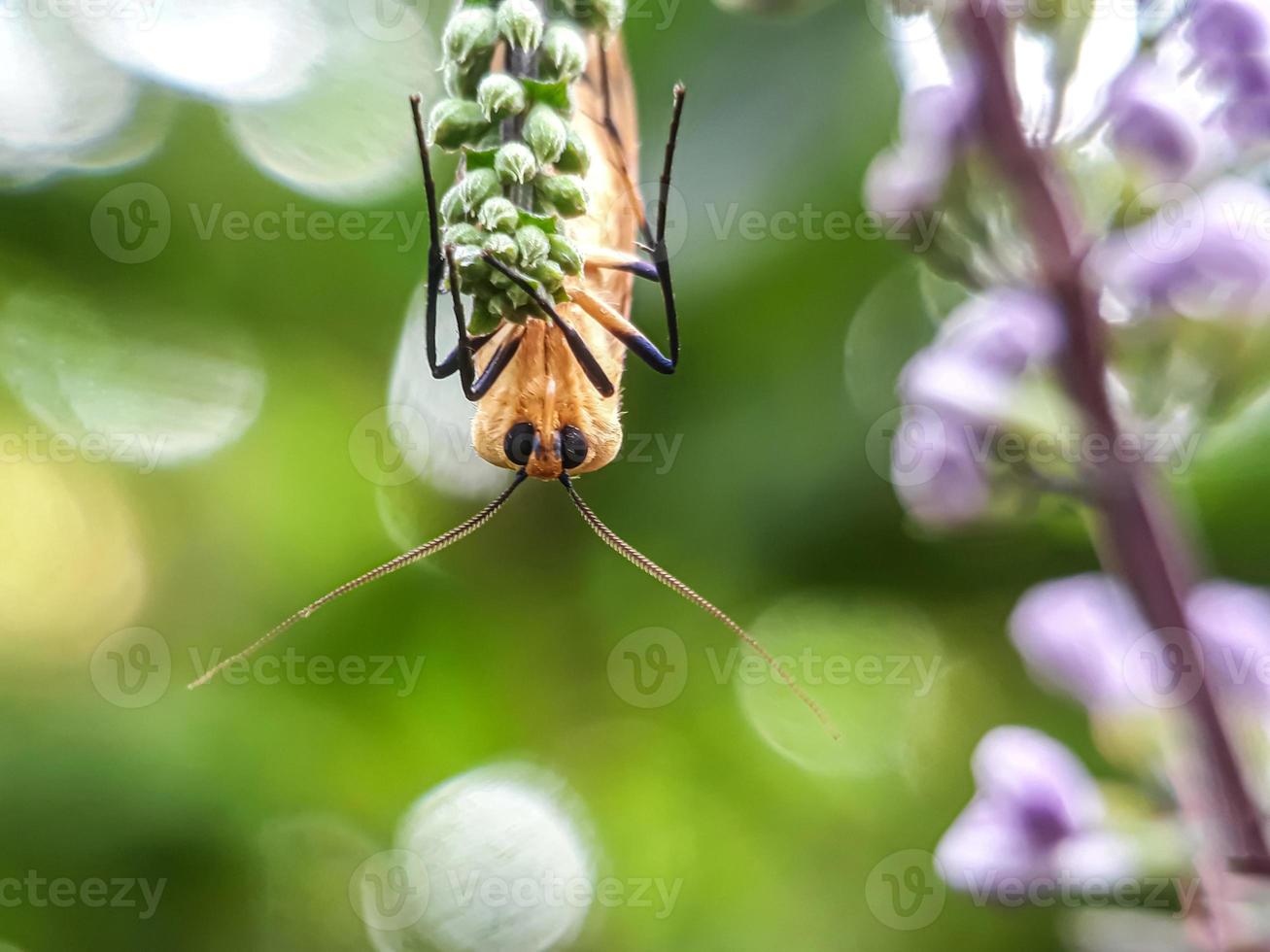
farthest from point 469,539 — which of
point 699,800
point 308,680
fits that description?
Result: point 699,800

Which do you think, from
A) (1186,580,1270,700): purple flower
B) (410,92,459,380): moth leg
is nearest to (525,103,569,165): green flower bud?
(410,92,459,380): moth leg

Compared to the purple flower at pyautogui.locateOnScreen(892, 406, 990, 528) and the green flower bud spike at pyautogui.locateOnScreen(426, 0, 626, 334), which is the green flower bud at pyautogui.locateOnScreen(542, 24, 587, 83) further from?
the purple flower at pyautogui.locateOnScreen(892, 406, 990, 528)

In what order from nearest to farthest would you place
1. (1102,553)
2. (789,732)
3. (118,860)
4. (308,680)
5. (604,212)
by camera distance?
1. (1102,553)
2. (604,212)
3. (118,860)
4. (308,680)
5. (789,732)

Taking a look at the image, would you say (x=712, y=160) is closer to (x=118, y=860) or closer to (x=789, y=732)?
(x=789, y=732)

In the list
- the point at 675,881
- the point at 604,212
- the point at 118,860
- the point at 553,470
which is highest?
the point at 604,212

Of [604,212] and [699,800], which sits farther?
[699,800]

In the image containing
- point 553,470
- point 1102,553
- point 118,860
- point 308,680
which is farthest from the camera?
point 308,680
